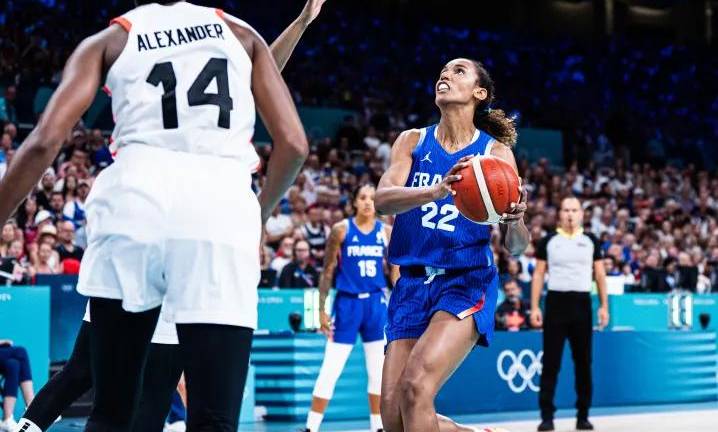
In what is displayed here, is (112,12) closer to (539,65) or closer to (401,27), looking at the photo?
(401,27)

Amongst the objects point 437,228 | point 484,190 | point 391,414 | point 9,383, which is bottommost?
point 9,383

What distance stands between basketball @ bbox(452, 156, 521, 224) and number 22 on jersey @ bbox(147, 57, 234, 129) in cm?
220

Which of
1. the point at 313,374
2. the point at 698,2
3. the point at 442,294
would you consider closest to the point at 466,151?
the point at 442,294

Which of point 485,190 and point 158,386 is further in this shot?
point 485,190

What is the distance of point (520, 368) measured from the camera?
525 inches

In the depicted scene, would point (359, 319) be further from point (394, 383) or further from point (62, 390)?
point (62, 390)

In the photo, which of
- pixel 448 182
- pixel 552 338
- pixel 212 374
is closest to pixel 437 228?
pixel 448 182

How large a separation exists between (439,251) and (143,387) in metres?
1.94

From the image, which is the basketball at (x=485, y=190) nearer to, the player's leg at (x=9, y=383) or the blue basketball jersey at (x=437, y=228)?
the blue basketball jersey at (x=437, y=228)

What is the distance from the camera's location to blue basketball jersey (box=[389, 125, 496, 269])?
5.85 metres

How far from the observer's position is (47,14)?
19.8m

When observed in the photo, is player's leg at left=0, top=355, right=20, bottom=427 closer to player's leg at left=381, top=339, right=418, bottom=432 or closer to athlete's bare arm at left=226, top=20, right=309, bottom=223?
player's leg at left=381, top=339, right=418, bottom=432

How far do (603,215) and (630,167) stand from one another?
17.1ft

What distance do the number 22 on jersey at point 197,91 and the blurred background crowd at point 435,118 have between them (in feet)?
27.3
